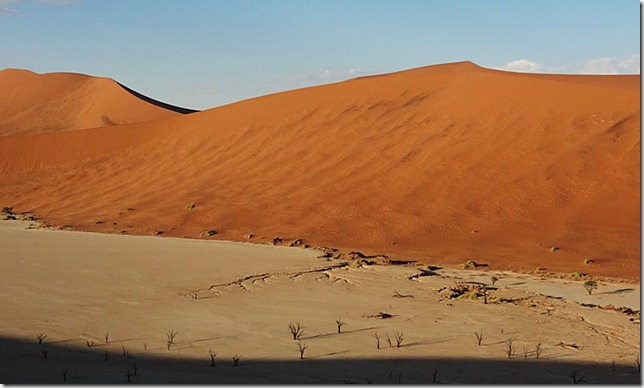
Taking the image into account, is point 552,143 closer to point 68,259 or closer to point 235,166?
point 235,166

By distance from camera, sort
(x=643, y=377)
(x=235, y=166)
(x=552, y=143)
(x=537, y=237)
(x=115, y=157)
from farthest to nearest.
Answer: (x=115, y=157) < (x=235, y=166) < (x=552, y=143) < (x=537, y=237) < (x=643, y=377)

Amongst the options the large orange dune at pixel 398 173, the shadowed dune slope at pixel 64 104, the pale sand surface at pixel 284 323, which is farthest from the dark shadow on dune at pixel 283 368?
the shadowed dune slope at pixel 64 104

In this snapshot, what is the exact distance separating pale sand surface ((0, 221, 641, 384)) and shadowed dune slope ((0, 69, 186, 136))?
2112 inches

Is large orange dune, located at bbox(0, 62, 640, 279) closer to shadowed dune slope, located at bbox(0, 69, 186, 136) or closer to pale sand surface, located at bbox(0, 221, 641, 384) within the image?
pale sand surface, located at bbox(0, 221, 641, 384)

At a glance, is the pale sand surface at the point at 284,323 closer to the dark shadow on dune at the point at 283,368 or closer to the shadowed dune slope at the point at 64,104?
the dark shadow on dune at the point at 283,368

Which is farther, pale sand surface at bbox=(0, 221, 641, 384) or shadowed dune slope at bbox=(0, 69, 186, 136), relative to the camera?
shadowed dune slope at bbox=(0, 69, 186, 136)

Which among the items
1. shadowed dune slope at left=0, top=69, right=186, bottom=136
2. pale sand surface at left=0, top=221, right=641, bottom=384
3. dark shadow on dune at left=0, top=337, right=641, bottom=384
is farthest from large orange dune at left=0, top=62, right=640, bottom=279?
shadowed dune slope at left=0, top=69, right=186, bottom=136

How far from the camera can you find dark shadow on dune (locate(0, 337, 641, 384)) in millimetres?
6129

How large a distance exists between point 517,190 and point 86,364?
16.3m

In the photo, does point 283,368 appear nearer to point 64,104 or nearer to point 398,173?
point 398,173

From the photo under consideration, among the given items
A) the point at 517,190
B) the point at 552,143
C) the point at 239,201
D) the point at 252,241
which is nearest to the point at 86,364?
the point at 252,241

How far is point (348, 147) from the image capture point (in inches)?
1109

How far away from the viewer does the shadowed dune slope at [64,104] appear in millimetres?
65188

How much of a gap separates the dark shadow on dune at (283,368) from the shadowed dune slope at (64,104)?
5884cm
